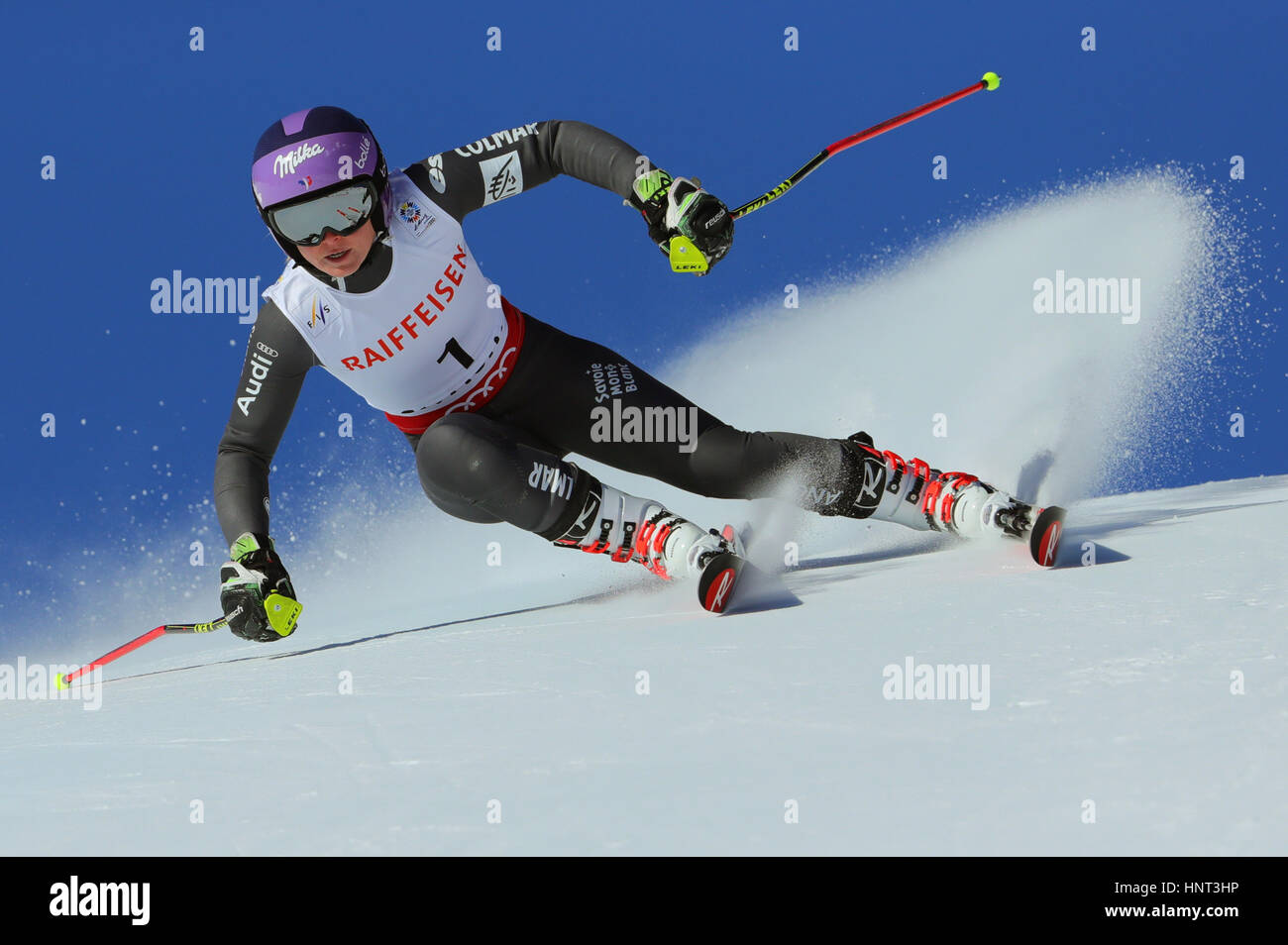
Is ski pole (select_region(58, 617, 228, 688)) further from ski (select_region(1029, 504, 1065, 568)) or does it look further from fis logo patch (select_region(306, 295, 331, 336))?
ski (select_region(1029, 504, 1065, 568))

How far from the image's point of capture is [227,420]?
323 cm

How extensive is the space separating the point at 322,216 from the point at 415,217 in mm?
284

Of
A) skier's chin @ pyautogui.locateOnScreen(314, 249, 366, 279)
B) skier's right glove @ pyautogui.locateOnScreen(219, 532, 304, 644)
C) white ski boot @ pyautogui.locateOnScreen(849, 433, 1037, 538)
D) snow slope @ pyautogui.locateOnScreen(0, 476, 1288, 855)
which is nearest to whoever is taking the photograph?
snow slope @ pyautogui.locateOnScreen(0, 476, 1288, 855)

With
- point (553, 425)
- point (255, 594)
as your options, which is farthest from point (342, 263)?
point (255, 594)

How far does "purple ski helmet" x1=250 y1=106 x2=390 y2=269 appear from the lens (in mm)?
2879

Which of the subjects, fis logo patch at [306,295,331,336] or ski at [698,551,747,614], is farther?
fis logo patch at [306,295,331,336]

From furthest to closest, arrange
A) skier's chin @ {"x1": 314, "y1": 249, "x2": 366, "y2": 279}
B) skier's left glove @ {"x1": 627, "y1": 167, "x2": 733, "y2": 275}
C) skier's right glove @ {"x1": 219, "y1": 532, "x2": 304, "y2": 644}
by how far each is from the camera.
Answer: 1. skier's right glove @ {"x1": 219, "y1": 532, "x2": 304, "y2": 644}
2. skier's chin @ {"x1": 314, "y1": 249, "x2": 366, "y2": 279}
3. skier's left glove @ {"x1": 627, "y1": 167, "x2": 733, "y2": 275}

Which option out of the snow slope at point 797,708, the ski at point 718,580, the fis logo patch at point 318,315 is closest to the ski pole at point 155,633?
the snow slope at point 797,708

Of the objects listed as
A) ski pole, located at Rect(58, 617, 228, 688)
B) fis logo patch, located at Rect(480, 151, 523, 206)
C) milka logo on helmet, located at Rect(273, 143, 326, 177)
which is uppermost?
fis logo patch, located at Rect(480, 151, 523, 206)

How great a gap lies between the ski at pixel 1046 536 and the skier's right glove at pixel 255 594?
1.75 metres

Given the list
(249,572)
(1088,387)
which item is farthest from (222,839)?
(1088,387)

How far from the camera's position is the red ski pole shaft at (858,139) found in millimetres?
3018

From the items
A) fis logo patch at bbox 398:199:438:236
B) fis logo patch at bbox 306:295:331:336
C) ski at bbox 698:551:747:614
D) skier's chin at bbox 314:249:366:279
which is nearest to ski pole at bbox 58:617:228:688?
fis logo patch at bbox 306:295:331:336

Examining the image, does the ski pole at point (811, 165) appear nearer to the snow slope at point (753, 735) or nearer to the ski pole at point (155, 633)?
the snow slope at point (753, 735)
